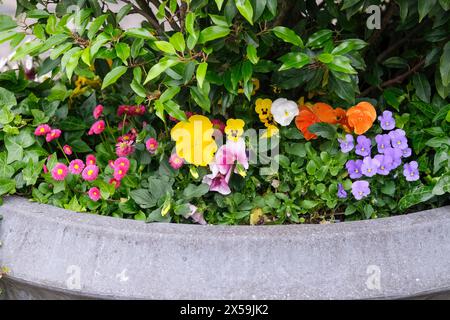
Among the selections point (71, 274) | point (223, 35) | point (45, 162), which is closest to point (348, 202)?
point (223, 35)

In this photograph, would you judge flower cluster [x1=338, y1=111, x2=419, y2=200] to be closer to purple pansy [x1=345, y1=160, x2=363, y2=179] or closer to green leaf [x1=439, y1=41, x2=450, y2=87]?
purple pansy [x1=345, y1=160, x2=363, y2=179]

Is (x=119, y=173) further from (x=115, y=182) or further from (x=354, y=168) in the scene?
(x=354, y=168)

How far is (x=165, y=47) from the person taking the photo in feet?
5.22

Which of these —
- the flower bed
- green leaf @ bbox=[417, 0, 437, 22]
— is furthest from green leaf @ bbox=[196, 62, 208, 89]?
green leaf @ bbox=[417, 0, 437, 22]

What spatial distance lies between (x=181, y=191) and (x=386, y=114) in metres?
0.64

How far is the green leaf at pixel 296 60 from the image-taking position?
1674 mm

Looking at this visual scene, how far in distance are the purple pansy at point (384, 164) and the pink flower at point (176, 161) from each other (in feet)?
1.80

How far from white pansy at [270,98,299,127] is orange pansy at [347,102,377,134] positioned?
16cm

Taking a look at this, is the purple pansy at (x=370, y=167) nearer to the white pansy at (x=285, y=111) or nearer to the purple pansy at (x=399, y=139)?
the purple pansy at (x=399, y=139)

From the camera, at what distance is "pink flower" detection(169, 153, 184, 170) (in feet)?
6.20

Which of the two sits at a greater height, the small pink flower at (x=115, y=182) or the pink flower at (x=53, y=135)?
the pink flower at (x=53, y=135)

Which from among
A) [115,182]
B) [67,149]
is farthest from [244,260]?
[67,149]

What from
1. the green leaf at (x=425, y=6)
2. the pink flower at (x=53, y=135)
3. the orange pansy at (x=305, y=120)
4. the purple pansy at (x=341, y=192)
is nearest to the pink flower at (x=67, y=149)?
the pink flower at (x=53, y=135)

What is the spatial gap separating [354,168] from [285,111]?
0.86 feet
